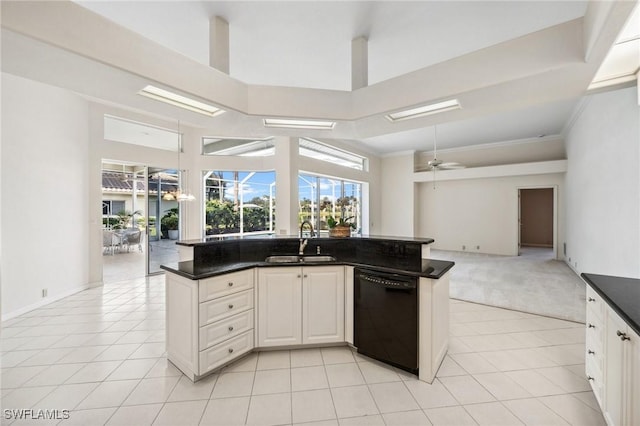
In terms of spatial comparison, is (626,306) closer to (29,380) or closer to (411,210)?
(29,380)

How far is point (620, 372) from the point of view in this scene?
1357 mm

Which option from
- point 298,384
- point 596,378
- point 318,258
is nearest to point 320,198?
point 318,258

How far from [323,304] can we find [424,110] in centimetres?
214

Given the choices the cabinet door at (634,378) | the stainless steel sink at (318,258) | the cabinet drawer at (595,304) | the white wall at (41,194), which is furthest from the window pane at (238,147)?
the cabinet door at (634,378)

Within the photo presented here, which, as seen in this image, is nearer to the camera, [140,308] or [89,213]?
[140,308]

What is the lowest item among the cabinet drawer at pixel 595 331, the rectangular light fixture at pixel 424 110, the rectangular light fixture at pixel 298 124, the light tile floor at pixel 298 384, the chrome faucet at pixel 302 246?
the light tile floor at pixel 298 384

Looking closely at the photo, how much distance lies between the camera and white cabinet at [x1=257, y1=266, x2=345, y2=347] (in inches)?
98.2

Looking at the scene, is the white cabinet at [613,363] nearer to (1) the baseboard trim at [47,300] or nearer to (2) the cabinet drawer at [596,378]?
(2) the cabinet drawer at [596,378]

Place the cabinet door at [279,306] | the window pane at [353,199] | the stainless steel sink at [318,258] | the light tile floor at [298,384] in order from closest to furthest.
A: 1. the light tile floor at [298,384]
2. the cabinet door at [279,306]
3. the stainless steel sink at [318,258]
4. the window pane at [353,199]

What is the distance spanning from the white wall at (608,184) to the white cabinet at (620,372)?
1847mm

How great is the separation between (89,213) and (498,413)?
6.36 meters

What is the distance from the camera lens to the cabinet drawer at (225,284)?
2.09 m

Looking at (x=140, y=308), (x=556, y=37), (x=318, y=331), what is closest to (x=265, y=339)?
(x=318, y=331)

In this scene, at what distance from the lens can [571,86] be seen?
1.96m
